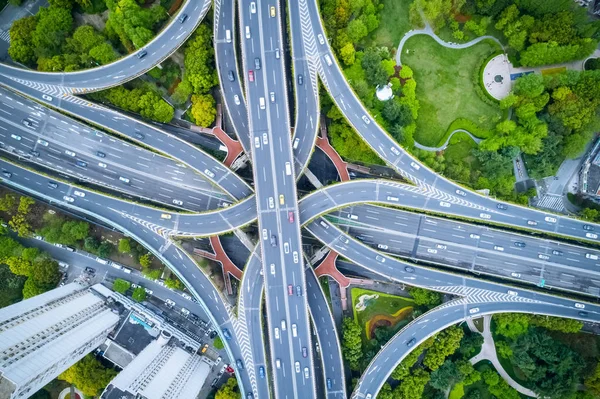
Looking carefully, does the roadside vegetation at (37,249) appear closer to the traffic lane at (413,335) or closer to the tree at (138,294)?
the tree at (138,294)

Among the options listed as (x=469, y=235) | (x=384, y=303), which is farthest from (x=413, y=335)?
(x=469, y=235)

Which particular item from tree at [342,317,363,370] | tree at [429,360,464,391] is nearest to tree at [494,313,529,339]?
tree at [429,360,464,391]

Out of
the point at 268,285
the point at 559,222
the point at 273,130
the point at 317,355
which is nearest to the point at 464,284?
the point at 559,222

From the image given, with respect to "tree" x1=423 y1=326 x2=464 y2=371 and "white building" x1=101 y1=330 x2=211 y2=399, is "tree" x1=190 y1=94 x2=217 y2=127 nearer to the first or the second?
"white building" x1=101 y1=330 x2=211 y2=399

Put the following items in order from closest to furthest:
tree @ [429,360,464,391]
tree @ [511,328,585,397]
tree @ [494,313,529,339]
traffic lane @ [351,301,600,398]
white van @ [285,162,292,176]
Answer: white van @ [285,162,292,176] → tree @ [511,328,585,397] → tree @ [494,313,529,339] → tree @ [429,360,464,391] → traffic lane @ [351,301,600,398]

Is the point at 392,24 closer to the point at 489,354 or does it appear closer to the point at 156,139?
the point at 156,139

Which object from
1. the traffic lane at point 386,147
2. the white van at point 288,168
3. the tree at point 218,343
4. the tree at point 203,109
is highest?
the traffic lane at point 386,147

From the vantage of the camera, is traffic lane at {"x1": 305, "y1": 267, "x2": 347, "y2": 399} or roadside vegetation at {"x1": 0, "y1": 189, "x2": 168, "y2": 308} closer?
roadside vegetation at {"x1": 0, "y1": 189, "x2": 168, "y2": 308}

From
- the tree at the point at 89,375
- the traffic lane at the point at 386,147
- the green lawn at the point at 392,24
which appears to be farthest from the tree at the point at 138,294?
the green lawn at the point at 392,24
